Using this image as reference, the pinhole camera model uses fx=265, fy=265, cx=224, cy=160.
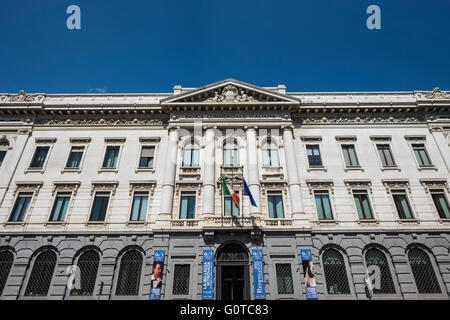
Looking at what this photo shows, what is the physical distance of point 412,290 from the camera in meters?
15.8

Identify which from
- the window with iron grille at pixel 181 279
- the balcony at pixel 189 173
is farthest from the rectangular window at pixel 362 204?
the window with iron grille at pixel 181 279

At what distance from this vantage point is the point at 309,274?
16.1 m

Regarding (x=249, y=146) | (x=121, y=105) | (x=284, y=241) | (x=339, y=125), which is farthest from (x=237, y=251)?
(x=121, y=105)

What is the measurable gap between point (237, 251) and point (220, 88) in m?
13.6

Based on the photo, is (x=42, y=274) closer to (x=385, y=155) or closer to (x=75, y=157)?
(x=75, y=157)

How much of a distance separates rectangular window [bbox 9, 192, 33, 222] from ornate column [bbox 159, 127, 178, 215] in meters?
9.62

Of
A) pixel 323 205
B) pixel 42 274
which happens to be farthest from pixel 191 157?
pixel 42 274

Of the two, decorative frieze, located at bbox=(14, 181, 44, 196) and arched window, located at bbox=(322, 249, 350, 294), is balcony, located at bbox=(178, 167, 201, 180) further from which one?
arched window, located at bbox=(322, 249, 350, 294)

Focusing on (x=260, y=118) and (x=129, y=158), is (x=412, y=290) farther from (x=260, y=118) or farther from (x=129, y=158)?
(x=129, y=158)

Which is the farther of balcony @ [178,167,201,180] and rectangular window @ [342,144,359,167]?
rectangular window @ [342,144,359,167]

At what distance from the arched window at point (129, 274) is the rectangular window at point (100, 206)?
3370 mm

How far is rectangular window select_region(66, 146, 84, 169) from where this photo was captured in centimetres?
2051

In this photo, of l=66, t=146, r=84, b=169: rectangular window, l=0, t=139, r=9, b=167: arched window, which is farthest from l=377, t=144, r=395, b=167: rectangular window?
l=0, t=139, r=9, b=167: arched window

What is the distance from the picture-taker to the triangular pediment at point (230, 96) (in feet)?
72.1
